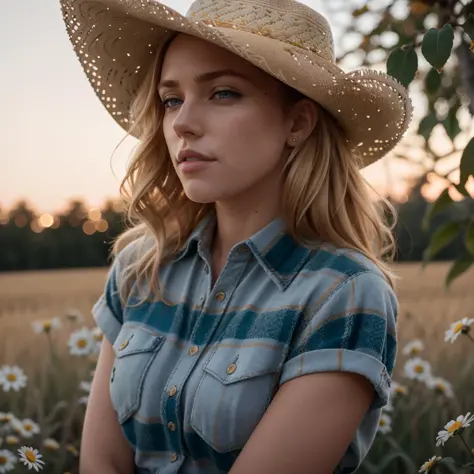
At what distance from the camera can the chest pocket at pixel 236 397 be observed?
1602 millimetres

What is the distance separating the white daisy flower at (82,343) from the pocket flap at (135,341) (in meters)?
1.25

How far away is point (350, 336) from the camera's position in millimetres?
1594

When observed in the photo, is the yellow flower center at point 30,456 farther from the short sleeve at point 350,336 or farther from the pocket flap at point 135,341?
the short sleeve at point 350,336

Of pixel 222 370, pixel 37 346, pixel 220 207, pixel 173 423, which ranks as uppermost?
pixel 220 207

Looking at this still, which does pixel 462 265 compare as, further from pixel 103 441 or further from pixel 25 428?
pixel 25 428

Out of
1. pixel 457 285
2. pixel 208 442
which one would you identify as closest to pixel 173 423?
pixel 208 442

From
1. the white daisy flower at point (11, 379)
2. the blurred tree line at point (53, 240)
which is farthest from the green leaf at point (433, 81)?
the blurred tree line at point (53, 240)

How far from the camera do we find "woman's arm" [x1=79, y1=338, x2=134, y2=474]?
6.16ft

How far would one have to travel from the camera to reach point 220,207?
1888mm

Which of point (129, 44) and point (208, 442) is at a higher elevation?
point (129, 44)

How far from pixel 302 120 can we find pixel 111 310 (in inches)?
28.0

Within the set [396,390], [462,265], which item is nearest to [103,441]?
[462,265]

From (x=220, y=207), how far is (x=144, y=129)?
286 millimetres

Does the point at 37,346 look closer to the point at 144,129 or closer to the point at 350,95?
the point at 144,129
